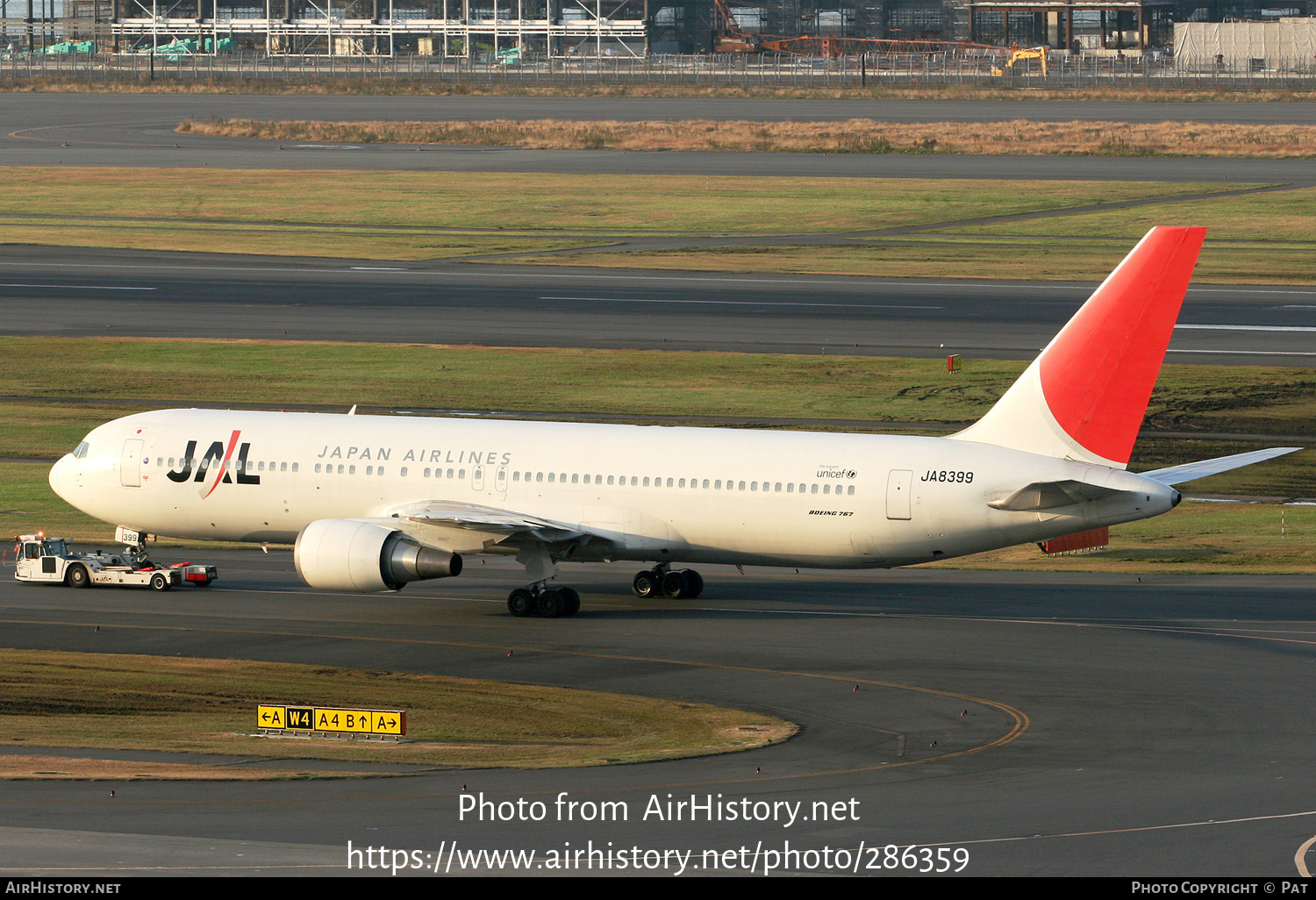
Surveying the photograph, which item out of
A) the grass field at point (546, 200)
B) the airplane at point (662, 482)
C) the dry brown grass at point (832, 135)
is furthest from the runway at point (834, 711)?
the dry brown grass at point (832, 135)

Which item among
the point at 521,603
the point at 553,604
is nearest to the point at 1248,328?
the point at 553,604

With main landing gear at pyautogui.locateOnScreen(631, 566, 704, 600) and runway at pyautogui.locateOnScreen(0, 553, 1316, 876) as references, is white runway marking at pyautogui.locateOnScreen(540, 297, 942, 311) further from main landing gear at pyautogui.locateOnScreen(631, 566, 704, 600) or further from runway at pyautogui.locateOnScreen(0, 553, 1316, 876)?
main landing gear at pyautogui.locateOnScreen(631, 566, 704, 600)

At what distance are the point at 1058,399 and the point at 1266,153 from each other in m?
108

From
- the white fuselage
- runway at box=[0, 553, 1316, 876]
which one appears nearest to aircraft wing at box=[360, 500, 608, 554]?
the white fuselage

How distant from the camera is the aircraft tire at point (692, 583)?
47.4m

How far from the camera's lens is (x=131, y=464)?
49281mm

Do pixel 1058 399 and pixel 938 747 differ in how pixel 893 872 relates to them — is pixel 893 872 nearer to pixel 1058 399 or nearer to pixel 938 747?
pixel 938 747

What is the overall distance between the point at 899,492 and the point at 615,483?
24.0ft

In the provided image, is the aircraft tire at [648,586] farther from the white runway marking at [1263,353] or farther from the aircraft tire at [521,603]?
the white runway marking at [1263,353]

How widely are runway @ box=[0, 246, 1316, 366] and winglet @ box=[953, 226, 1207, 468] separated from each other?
119ft

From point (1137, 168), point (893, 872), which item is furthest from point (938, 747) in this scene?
point (1137, 168)

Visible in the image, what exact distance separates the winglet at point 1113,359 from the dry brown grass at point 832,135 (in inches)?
4187

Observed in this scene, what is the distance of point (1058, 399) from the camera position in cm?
4228

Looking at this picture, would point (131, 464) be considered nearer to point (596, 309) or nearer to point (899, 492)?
point (899, 492)
